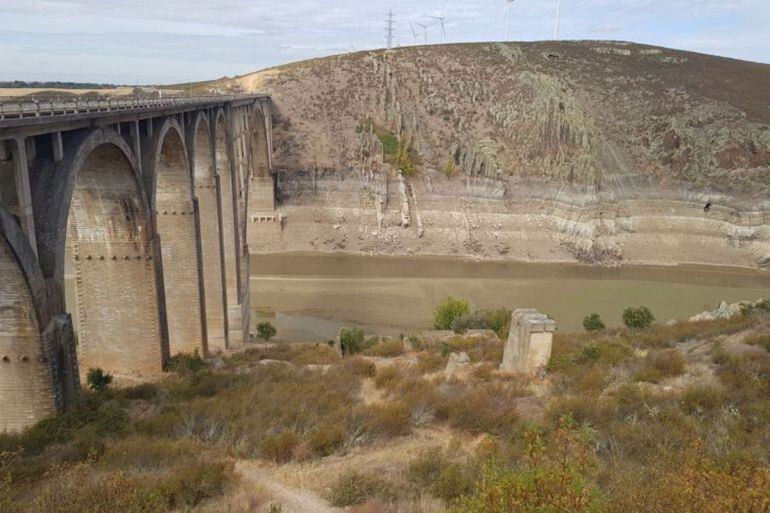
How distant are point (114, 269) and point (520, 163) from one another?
40552 millimetres

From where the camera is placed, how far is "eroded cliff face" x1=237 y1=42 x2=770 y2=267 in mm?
47094

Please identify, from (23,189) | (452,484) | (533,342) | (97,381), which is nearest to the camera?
(452,484)

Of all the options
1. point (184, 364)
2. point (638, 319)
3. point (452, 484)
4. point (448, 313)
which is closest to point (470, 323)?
point (448, 313)

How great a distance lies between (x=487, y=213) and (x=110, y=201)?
36139 mm

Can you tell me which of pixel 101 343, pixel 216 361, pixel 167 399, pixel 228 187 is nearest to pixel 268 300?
pixel 228 187

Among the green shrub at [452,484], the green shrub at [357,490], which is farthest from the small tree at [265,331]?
the green shrub at [452,484]

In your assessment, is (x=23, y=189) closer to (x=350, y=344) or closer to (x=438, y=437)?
(x=438, y=437)

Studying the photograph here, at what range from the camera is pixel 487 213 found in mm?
48719

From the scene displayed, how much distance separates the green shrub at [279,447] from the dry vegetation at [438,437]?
0.04 meters

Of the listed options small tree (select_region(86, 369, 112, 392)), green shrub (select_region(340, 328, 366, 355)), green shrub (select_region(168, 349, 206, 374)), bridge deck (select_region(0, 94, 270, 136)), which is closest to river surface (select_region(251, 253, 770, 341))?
green shrub (select_region(340, 328, 366, 355))

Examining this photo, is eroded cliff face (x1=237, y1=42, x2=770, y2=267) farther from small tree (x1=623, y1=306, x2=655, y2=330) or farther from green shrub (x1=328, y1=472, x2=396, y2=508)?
green shrub (x1=328, y1=472, x2=396, y2=508)

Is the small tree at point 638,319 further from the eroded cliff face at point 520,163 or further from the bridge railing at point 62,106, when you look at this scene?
the bridge railing at point 62,106

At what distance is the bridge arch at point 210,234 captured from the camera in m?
25.2

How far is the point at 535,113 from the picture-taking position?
2152 inches
